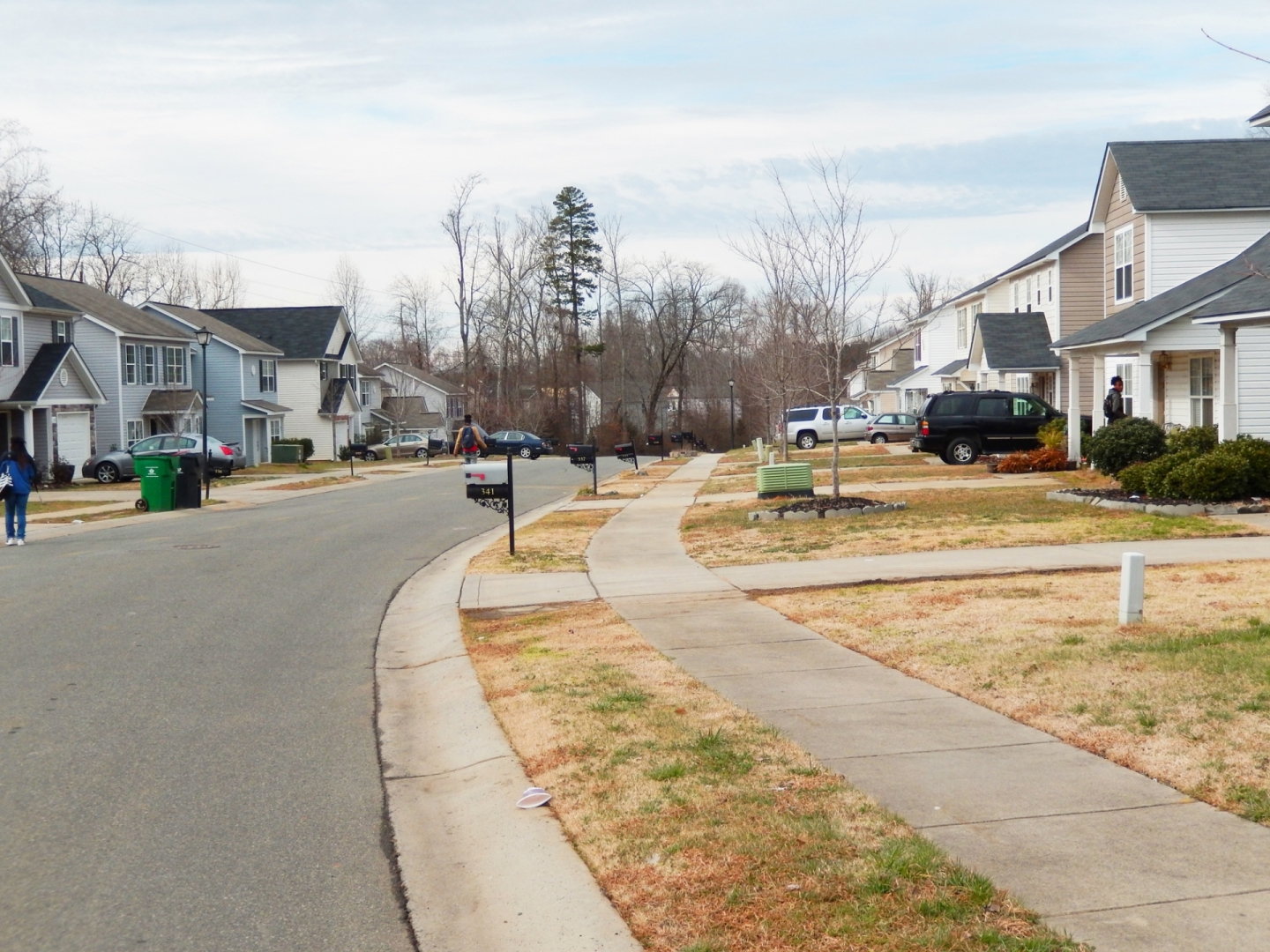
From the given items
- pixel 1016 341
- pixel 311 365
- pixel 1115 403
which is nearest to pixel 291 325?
pixel 311 365

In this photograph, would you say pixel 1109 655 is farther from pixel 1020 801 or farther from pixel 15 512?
pixel 15 512

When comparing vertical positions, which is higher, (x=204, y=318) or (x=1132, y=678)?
(x=204, y=318)

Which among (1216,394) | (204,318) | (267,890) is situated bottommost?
(267,890)

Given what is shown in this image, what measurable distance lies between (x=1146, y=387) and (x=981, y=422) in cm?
905

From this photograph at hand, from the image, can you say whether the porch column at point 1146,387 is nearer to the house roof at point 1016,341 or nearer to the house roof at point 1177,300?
the house roof at point 1177,300

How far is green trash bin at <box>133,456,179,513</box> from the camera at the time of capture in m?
29.0

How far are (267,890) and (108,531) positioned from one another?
20.1 metres

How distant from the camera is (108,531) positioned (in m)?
23.5

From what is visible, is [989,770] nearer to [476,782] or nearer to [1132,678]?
[1132,678]

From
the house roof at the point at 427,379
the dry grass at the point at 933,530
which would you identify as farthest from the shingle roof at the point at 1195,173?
the house roof at the point at 427,379

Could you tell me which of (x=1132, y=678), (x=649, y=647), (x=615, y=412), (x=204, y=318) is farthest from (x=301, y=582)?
(x=615, y=412)

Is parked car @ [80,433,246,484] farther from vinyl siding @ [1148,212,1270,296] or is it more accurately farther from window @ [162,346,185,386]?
vinyl siding @ [1148,212,1270,296]

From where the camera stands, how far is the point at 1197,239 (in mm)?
27703

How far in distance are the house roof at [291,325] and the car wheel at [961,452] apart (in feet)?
127
